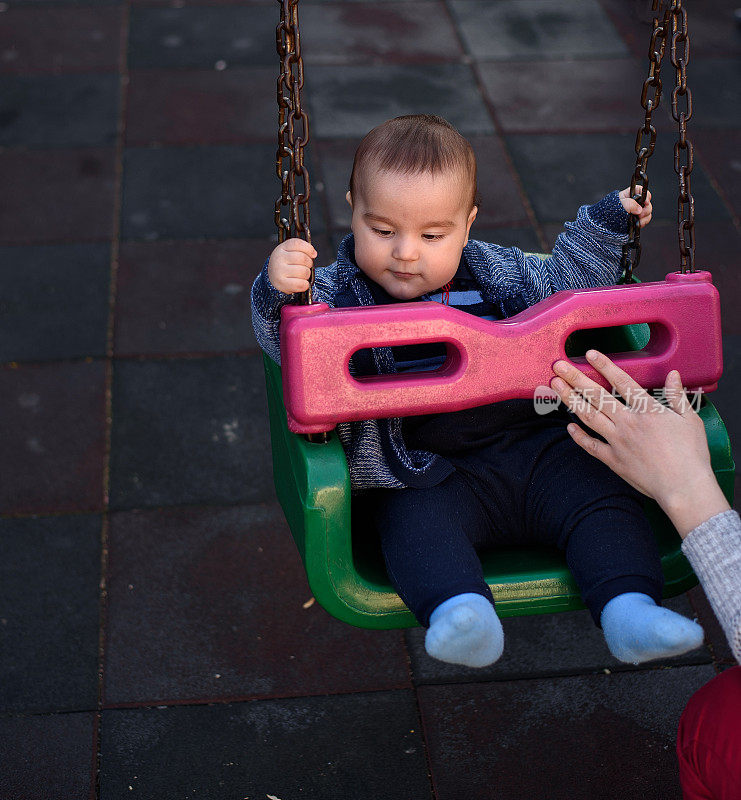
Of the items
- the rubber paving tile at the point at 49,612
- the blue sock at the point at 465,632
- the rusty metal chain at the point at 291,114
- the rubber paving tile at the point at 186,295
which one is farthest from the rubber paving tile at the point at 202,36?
the blue sock at the point at 465,632

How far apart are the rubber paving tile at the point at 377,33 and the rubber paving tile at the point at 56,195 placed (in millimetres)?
1323

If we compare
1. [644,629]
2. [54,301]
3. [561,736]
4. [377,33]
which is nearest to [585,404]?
[644,629]

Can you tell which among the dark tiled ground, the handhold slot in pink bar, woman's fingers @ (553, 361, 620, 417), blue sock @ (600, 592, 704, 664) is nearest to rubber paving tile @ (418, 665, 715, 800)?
the dark tiled ground

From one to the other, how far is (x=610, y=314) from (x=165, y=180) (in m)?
2.78

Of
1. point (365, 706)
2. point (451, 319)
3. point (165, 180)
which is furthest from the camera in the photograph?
point (165, 180)

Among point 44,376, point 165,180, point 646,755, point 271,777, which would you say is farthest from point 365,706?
point 165,180

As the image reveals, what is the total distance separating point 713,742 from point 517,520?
Result: 0.50 m

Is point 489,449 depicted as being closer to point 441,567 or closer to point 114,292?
point 441,567

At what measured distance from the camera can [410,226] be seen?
181 centimetres

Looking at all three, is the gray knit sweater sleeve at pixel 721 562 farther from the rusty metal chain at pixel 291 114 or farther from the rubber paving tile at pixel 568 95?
the rubber paving tile at pixel 568 95

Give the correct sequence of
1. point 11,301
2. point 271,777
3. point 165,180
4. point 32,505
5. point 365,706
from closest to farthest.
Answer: point 271,777, point 365,706, point 32,505, point 11,301, point 165,180

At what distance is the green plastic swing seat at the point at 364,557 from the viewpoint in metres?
1.65

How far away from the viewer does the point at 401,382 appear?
5.38 ft

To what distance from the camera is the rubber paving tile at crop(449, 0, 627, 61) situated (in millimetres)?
5066
